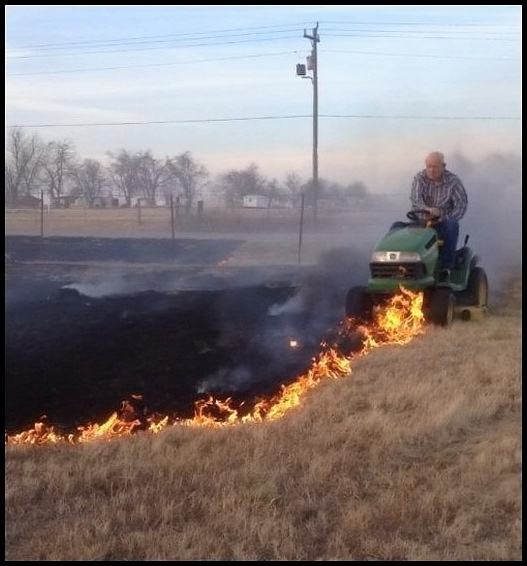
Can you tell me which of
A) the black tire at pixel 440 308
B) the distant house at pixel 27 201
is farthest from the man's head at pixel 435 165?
the distant house at pixel 27 201

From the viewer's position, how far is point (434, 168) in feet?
35.2

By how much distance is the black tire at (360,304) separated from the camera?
10.5m

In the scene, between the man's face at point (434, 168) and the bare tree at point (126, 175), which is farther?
the bare tree at point (126, 175)

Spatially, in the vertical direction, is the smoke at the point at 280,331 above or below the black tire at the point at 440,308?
below

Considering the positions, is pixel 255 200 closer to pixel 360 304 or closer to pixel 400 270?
pixel 360 304

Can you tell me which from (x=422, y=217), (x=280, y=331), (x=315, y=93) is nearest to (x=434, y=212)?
(x=422, y=217)

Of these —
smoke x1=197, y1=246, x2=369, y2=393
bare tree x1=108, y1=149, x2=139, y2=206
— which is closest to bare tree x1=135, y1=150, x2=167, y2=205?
bare tree x1=108, y1=149, x2=139, y2=206

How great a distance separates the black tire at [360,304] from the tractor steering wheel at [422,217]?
124 cm

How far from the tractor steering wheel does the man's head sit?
0.53m

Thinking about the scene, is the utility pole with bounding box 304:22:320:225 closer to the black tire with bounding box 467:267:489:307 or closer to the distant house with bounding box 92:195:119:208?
the distant house with bounding box 92:195:119:208

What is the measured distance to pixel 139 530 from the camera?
14.5ft

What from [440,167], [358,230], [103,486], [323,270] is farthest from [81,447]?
[358,230]

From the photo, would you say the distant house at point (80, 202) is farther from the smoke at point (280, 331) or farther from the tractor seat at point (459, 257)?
the tractor seat at point (459, 257)

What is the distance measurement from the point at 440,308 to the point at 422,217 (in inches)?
57.6
